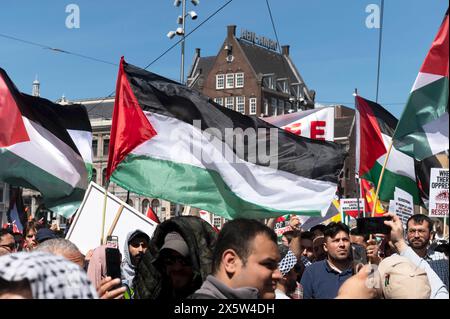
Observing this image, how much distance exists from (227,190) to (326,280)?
189cm

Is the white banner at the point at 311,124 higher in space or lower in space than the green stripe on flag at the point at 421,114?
higher

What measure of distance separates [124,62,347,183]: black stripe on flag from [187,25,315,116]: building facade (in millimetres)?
66524

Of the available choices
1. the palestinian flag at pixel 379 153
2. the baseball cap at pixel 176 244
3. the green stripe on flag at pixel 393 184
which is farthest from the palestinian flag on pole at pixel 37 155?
the baseball cap at pixel 176 244

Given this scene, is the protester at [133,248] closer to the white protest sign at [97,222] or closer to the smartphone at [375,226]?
the white protest sign at [97,222]

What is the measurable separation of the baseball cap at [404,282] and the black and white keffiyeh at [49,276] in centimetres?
194

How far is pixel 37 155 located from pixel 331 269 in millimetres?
4143

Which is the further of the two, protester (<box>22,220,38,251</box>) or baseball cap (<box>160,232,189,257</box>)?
protester (<box>22,220,38,251</box>)

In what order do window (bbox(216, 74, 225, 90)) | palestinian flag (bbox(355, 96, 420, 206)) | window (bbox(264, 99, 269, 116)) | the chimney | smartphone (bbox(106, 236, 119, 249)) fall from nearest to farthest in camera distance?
1. smartphone (bbox(106, 236, 119, 249))
2. palestinian flag (bbox(355, 96, 420, 206))
3. window (bbox(264, 99, 269, 116))
4. window (bbox(216, 74, 225, 90))
5. the chimney

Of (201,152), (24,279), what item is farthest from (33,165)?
(24,279)

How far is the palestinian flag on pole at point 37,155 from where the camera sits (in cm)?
892

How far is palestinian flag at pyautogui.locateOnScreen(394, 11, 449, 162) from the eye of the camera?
201 inches

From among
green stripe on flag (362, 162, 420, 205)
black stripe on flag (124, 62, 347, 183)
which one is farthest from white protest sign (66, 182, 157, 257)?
green stripe on flag (362, 162, 420, 205)

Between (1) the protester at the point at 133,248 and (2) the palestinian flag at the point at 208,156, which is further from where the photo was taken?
(2) the palestinian flag at the point at 208,156

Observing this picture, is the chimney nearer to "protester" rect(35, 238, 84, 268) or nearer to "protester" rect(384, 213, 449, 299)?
"protester" rect(35, 238, 84, 268)
